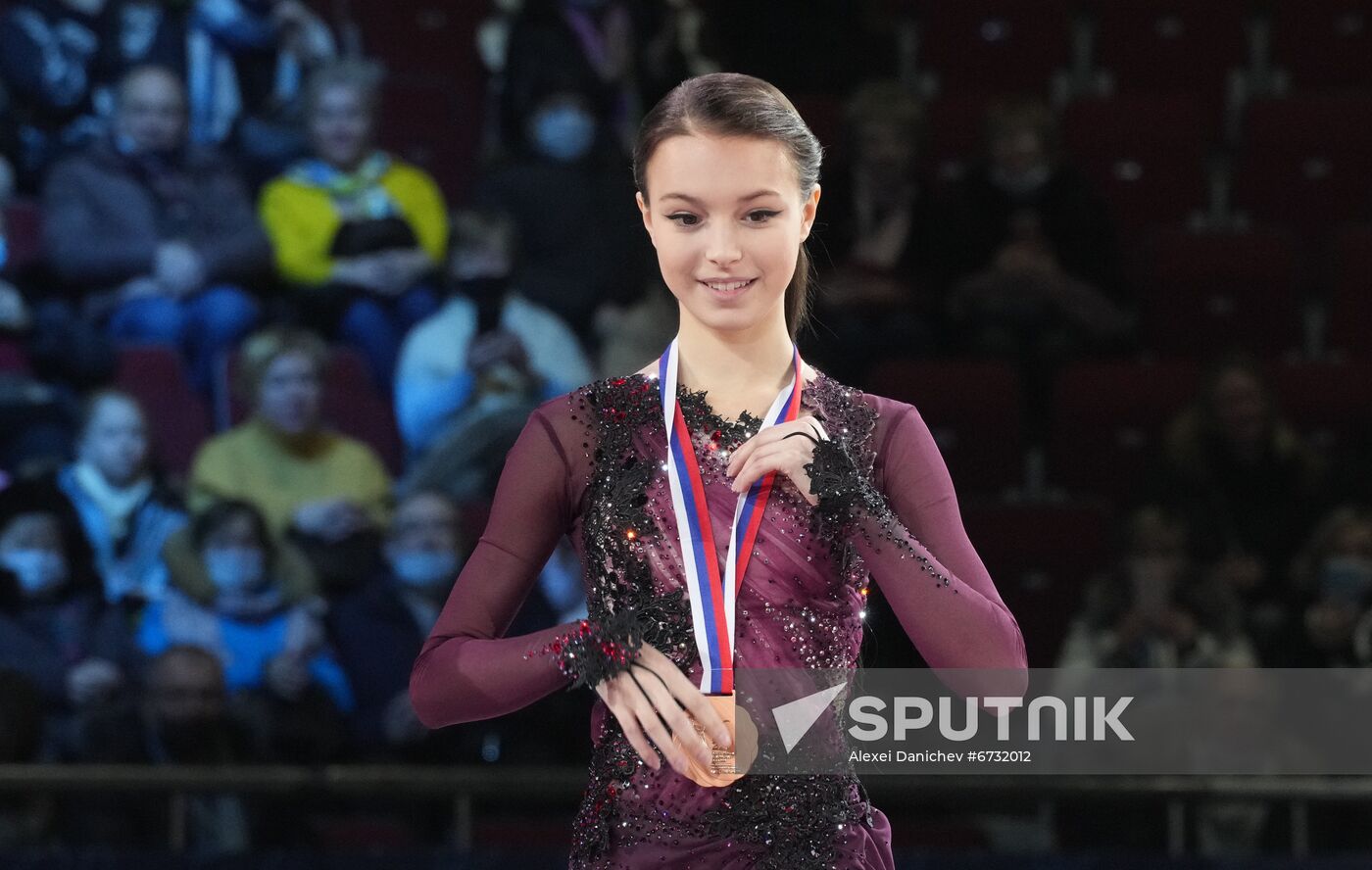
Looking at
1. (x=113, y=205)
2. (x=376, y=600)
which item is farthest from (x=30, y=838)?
(x=113, y=205)

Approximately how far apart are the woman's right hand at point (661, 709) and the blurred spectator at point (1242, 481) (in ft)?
11.3

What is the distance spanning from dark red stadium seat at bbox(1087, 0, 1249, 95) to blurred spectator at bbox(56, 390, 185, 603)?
371 centimetres

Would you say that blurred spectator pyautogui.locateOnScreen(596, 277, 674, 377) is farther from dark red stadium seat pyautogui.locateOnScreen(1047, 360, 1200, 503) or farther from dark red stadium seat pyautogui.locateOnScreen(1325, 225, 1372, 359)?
dark red stadium seat pyautogui.locateOnScreen(1325, 225, 1372, 359)

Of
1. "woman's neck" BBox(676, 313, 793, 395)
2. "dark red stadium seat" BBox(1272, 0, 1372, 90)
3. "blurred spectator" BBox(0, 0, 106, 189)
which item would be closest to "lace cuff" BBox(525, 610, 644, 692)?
"woman's neck" BBox(676, 313, 793, 395)

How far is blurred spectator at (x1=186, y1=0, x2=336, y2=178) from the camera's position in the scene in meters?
5.96

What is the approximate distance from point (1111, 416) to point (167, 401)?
272cm

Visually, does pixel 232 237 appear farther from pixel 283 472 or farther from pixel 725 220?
pixel 725 220

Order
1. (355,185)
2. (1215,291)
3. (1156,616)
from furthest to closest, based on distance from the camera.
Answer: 1. (1215,291)
2. (355,185)
3. (1156,616)

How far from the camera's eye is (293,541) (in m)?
4.95

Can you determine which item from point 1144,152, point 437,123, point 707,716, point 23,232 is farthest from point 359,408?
point 707,716

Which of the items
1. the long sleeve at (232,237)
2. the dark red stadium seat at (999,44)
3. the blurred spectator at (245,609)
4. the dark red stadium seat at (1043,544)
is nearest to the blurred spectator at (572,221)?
the long sleeve at (232,237)

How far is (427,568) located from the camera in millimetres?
4777

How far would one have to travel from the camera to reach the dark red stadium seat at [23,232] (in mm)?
5500

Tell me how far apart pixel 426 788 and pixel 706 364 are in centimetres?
169
